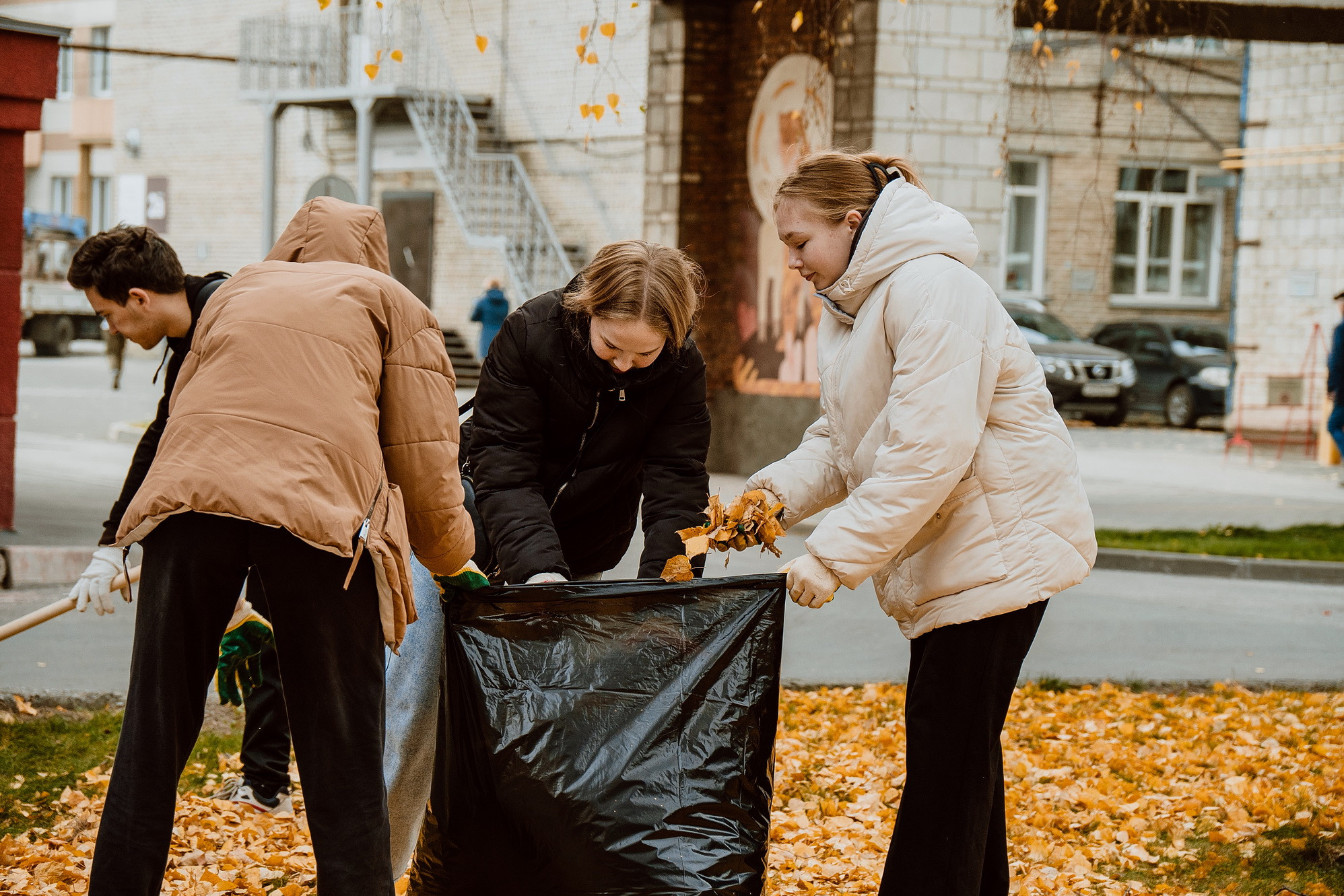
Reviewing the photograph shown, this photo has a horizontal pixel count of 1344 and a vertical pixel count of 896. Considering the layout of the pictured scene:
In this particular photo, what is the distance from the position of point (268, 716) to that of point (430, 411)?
1.65 m

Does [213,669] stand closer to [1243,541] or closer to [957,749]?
[957,749]

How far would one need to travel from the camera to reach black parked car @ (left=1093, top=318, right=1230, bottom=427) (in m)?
20.6

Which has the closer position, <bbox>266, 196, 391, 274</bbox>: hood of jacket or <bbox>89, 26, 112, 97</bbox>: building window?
<bbox>266, 196, 391, 274</bbox>: hood of jacket

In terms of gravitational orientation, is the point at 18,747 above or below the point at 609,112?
below

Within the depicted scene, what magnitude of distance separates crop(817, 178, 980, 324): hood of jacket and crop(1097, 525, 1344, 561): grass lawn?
7551 mm

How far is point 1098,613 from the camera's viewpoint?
26.9 ft

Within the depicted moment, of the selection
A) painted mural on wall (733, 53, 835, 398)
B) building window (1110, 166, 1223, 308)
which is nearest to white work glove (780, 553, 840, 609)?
painted mural on wall (733, 53, 835, 398)

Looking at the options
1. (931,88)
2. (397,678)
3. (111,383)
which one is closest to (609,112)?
(111,383)

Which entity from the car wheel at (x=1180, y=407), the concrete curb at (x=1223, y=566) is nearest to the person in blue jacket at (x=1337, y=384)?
the concrete curb at (x=1223, y=566)

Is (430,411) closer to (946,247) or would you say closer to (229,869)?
(946,247)

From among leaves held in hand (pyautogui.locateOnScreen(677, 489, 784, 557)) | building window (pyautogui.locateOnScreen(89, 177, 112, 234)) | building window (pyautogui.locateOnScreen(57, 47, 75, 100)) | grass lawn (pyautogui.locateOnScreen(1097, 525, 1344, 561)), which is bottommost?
grass lawn (pyautogui.locateOnScreen(1097, 525, 1344, 561))

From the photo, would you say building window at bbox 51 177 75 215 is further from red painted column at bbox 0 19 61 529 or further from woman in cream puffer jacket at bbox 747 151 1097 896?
woman in cream puffer jacket at bbox 747 151 1097 896

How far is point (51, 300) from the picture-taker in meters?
28.2

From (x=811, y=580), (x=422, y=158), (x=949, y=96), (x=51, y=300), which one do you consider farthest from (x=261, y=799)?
(x=51, y=300)
